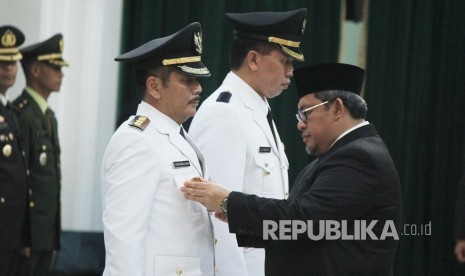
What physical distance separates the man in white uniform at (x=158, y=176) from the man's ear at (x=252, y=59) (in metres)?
0.51

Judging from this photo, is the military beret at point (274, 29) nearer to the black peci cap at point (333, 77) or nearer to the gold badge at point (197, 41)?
the gold badge at point (197, 41)

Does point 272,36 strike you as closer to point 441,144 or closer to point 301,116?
point 301,116

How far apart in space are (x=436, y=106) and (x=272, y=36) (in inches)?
110

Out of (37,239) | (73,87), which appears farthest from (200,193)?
(73,87)

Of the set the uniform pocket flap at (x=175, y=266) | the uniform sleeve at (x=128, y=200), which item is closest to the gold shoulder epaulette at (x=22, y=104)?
the uniform sleeve at (x=128, y=200)

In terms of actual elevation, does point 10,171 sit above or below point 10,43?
below

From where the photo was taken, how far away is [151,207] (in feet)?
9.57

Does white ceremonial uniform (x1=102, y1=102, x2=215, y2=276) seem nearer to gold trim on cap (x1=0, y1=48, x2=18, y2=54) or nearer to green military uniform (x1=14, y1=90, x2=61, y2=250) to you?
gold trim on cap (x1=0, y1=48, x2=18, y2=54)

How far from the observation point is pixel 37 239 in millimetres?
5145

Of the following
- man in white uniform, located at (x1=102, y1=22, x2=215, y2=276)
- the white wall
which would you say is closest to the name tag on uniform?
man in white uniform, located at (x1=102, y1=22, x2=215, y2=276)

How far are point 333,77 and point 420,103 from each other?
329cm

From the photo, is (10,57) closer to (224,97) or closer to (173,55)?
(224,97)

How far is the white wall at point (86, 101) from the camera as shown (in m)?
5.88

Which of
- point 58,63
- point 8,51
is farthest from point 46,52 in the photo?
point 8,51
